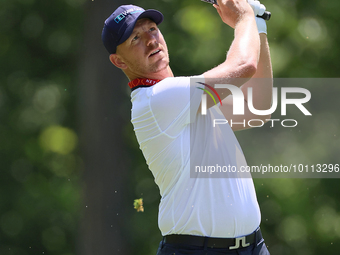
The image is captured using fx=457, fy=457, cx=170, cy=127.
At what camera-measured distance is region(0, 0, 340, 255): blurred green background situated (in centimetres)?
927

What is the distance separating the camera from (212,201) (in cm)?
265

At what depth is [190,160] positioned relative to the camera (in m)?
2.74

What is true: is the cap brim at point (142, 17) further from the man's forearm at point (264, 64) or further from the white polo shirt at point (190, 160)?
the man's forearm at point (264, 64)

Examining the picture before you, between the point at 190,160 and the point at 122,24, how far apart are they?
3.26 feet

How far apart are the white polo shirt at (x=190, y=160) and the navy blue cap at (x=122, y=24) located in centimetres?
40

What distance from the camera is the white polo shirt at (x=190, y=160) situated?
264cm

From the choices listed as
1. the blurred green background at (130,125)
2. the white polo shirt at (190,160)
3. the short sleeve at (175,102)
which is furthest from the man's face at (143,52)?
the blurred green background at (130,125)

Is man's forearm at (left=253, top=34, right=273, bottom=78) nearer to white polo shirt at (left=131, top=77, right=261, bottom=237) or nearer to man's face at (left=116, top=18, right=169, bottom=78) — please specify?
white polo shirt at (left=131, top=77, right=261, bottom=237)

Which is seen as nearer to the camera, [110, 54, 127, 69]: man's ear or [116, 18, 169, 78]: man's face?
[116, 18, 169, 78]: man's face

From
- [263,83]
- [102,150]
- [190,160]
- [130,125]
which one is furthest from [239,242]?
[130,125]

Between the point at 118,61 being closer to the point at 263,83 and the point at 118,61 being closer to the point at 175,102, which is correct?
the point at 175,102

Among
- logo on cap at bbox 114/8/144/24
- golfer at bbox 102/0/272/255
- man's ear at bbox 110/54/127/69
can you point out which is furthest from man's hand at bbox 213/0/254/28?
man's ear at bbox 110/54/127/69

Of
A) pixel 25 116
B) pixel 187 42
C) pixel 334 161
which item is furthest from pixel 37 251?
pixel 334 161

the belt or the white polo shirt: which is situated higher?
the white polo shirt
